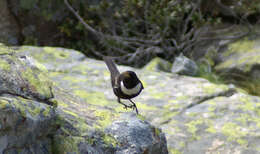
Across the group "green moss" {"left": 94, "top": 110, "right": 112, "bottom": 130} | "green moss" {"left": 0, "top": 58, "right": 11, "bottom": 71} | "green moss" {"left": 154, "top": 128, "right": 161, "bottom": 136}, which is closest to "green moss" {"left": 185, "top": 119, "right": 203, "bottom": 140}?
"green moss" {"left": 154, "top": 128, "right": 161, "bottom": 136}

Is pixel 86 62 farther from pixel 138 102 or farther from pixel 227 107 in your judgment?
pixel 227 107

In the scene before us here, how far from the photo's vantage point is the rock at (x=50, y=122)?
1.87m

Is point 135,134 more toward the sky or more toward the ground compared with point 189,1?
more toward the sky

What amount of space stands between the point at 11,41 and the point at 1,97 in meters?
7.03

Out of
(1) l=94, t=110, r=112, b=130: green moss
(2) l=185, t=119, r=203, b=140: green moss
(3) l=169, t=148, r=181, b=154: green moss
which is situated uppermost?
(1) l=94, t=110, r=112, b=130: green moss

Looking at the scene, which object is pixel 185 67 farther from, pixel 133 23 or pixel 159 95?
pixel 133 23

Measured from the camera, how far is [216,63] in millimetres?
7605

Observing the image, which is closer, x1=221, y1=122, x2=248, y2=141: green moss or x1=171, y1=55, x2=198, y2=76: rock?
x1=221, y1=122, x2=248, y2=141: green moss

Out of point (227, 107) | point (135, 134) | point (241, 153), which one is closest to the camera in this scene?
point (135, 134)

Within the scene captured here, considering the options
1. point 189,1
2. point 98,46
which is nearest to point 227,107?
point 189,1

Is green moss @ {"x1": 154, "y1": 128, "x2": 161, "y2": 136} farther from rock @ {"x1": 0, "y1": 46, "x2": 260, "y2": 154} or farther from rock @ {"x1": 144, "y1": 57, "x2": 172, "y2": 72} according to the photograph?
rock @ {"x1": 144, "y1": 57, "x2": 172, "y2": 72}

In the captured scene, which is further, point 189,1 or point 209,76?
point 189,1

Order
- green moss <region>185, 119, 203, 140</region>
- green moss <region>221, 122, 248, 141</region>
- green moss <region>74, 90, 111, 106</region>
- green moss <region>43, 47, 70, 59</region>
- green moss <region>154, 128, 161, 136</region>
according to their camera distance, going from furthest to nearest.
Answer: green moss <region>43, 47, 70, 59</region> < green moss <region>74, 90, 111, 106</region> < green moss <region>185, 119, 203, 140</region> < green moss <region>221, 122, 248, 141</region> < green moss <region>154, 128, 161, 136</region>

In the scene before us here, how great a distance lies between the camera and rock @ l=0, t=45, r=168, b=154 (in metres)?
1.87
